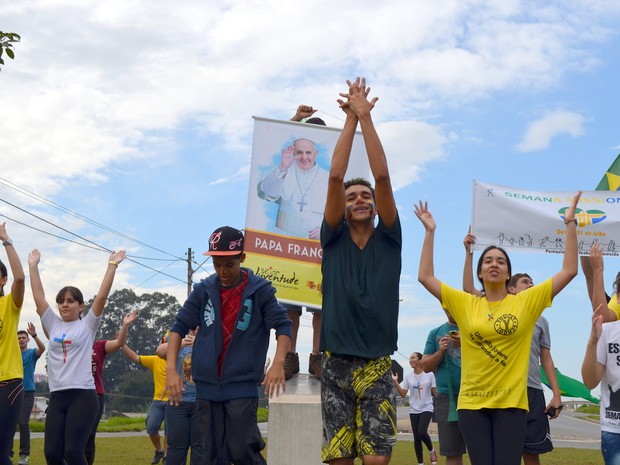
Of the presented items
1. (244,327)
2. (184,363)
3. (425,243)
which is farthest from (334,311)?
(184,363)

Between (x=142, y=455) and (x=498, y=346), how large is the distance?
12.2 m

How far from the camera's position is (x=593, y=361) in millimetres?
6352

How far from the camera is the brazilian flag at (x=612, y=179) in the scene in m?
9.45

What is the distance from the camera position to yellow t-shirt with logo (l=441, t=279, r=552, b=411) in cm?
587

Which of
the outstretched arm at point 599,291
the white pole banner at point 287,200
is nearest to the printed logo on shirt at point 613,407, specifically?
the outstretched arm at point 599,291

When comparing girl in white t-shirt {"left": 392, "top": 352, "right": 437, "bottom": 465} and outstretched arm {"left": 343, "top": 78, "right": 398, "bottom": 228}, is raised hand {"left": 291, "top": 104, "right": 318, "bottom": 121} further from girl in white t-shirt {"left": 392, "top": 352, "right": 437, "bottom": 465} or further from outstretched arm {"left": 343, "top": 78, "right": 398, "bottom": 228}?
girl in white t-shirt {"left": 392, "top": 352, "right": 437, "bottom": 465}

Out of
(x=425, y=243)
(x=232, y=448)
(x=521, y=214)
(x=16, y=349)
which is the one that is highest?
(x=521, y=214)

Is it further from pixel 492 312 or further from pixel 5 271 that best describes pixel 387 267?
pixel 5 271

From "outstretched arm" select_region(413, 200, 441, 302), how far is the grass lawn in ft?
25.9

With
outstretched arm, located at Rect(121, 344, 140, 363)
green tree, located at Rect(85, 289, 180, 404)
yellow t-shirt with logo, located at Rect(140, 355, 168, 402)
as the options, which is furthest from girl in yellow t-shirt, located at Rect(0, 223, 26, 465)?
green tree, located at Rect(85, 289, 180, 404)

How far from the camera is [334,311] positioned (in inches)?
212

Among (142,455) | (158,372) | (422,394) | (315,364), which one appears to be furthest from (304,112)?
(142,455)

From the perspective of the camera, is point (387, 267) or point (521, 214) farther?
point (521, 214)

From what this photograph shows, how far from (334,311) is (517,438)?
4.90 ft
